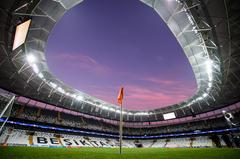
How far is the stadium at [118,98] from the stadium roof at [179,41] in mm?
73

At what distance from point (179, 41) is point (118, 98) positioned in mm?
11109

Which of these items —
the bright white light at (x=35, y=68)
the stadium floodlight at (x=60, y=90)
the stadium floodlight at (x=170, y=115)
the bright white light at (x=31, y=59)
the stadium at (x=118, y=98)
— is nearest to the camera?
the stadium at (x=118, y=98)

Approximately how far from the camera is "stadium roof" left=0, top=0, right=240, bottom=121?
13.6m


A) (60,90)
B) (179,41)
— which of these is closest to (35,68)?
(60,90)

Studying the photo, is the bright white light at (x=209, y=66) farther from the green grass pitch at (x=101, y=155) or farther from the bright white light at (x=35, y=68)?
the bright white light at (x=35, y=68)

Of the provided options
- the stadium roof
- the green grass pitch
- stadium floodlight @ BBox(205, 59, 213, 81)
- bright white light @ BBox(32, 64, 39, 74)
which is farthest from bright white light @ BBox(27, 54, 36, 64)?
stadium floodlight @ BBox(205, 59, 213, 81)

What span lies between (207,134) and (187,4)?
157 ft

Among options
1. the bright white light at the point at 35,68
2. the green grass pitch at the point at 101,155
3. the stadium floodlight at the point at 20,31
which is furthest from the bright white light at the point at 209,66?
the bright white light at the point at 35,68

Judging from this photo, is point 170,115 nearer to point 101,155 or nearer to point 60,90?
point 60,90

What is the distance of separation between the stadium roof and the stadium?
0.24ft

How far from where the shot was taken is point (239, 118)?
42.6 m

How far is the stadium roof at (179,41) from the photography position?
534 inches

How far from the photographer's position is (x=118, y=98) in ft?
41.2

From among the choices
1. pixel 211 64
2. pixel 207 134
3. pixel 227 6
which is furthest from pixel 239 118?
pixel 227 6
